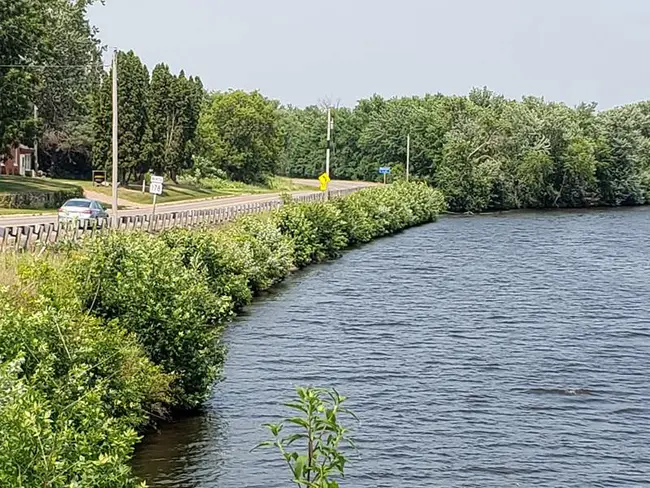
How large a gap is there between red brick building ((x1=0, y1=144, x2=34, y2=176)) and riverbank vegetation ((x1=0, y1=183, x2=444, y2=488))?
2030 inches

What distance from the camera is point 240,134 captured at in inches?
4350

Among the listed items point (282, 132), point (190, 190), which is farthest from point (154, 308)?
point (282, 132)

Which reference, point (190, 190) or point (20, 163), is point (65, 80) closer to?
point (20, 163)

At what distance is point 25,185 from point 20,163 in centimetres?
1450

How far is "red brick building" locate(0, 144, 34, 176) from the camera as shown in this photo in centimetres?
8112

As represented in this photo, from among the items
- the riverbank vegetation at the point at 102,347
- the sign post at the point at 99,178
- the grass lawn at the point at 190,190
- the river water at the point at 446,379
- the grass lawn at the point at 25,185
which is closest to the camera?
the riverbank vegetation at the point at 102,347

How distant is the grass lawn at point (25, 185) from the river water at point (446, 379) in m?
27.8

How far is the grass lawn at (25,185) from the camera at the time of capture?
6556 centimetres

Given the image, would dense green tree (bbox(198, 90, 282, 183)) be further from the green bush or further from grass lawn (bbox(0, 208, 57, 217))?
the green bush

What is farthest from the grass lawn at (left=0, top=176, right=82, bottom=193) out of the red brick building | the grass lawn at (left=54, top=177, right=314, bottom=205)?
the red brick building

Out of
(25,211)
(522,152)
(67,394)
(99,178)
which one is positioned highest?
(522,152)

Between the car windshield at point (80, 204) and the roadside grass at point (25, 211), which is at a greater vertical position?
the car windshield at point (80, 204)

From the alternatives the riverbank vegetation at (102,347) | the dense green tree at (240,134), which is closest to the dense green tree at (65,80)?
the dense green tree at (240,134)

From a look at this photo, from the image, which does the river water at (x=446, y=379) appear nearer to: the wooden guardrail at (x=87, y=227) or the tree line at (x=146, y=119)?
the wooden guardrail at (x=87, y=227)
